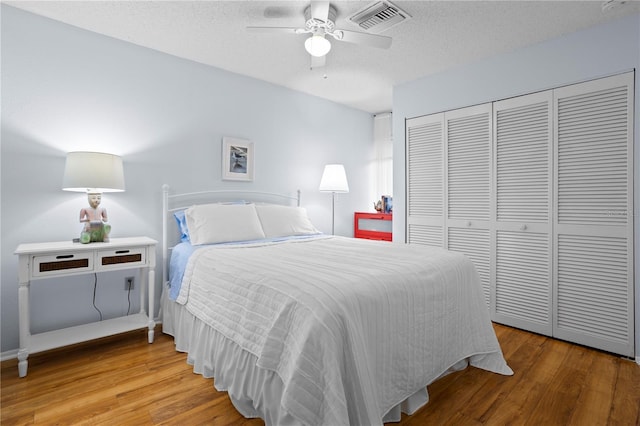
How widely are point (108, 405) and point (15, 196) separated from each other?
66.5 inches

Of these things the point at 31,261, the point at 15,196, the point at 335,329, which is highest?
the point at 15,196

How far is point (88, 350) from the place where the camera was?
2568mm

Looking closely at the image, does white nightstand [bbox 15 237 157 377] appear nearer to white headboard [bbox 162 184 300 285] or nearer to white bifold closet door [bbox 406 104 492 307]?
white headboard [bbox 162 184 300 285]

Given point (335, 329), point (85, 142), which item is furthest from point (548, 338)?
point (85, 142)

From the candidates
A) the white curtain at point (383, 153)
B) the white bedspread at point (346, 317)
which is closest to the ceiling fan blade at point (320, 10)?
the white bedspread at point (346, 317)

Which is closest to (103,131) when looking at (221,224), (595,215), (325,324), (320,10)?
(221,224)

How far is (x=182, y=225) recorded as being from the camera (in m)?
3.01

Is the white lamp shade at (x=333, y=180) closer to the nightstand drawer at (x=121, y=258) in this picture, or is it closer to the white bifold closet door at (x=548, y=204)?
the white bifold closet door at (x=548, y=204)

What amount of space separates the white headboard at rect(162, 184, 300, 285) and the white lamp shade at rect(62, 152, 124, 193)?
617mm

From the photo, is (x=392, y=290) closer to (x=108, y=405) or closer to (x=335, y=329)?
(x=335, y=329)

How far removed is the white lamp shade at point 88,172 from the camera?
2.36 meters

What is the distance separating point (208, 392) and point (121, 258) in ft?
3.94

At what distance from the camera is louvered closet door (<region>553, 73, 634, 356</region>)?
2.53 meters

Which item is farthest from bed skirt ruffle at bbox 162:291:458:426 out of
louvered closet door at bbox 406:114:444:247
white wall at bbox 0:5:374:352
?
louvered closet door at bbox 406:114:444:247
